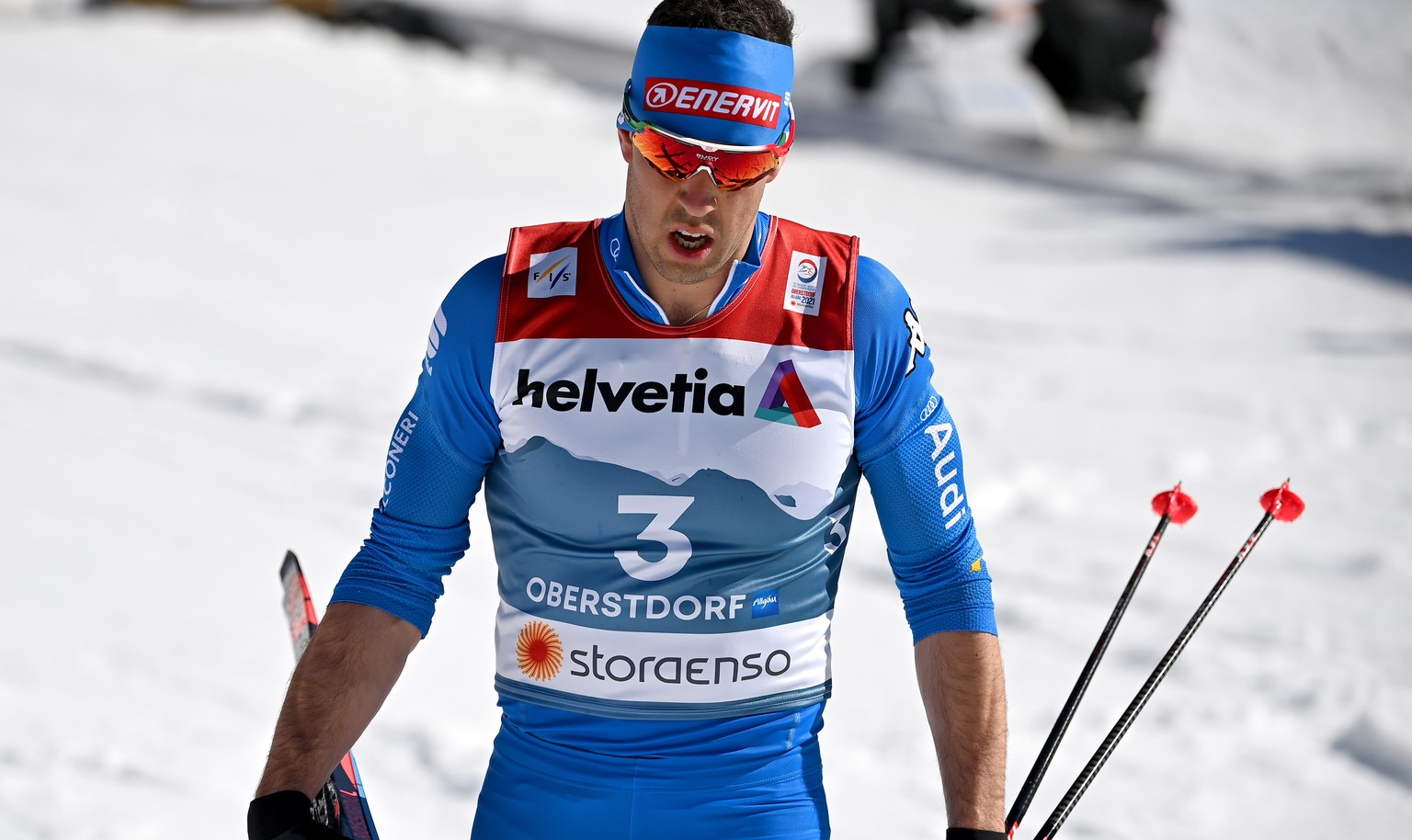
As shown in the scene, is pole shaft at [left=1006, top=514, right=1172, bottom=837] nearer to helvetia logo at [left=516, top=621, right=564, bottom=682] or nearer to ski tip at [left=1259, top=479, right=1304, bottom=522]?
ski tip at [left=1259, top=479, right=1304, bottom=522]

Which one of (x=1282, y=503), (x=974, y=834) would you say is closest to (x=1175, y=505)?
(x=1282, y=503)

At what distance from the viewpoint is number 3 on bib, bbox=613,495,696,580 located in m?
2.21

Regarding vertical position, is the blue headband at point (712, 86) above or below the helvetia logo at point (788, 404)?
above

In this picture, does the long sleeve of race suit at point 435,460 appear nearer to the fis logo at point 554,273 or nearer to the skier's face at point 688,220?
the fis logo at point 554,273

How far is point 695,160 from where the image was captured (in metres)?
2.16

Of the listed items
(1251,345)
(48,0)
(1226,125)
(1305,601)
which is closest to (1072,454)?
(1305,601)

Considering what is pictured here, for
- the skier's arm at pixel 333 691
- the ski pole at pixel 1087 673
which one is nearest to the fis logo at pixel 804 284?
the ski pole at pixel 1087 673

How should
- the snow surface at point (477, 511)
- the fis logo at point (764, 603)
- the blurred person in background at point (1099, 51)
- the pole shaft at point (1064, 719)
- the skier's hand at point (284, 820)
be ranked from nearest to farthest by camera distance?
the skier's hand at point (284, 820), the fis logo at point (764, 603), the pole shaft at point (1064, 719), the snow surface at point (477, 511), the blurred person in background at point (1099, 51)

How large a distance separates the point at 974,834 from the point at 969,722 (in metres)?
0.16

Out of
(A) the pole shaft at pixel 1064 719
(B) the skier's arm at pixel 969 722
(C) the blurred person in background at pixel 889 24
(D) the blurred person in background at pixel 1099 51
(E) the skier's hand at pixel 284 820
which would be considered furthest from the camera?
(C) the blurred person in background at pixel 889 24

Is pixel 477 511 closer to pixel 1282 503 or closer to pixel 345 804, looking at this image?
pixel 345 804

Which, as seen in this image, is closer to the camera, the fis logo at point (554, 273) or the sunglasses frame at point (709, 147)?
the sunglasses frame at point (709, 147)

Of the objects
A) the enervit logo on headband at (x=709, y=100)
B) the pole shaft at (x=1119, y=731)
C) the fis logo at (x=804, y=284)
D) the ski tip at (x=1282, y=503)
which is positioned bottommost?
the pole shaft at (x=1119, y=731)

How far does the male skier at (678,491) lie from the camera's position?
7.21 ft
